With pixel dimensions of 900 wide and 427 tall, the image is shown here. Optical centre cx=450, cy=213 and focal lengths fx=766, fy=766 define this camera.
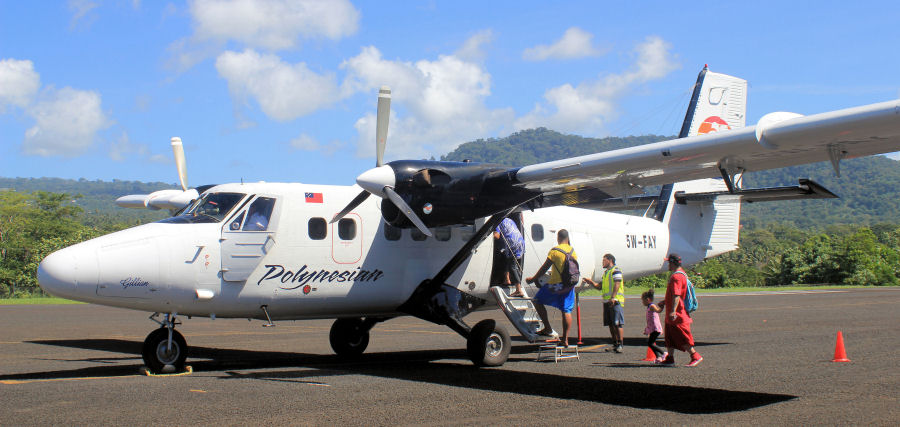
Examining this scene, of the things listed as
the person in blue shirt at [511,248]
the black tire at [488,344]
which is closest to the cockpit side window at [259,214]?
the black tire at [488,344]

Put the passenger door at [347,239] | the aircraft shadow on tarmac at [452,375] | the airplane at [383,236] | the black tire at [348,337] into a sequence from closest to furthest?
the aircraft shadow on tarmac at [452,375] → the airplane at [383,236] → the passenger door at [347,239] → the black tire at [348,337]

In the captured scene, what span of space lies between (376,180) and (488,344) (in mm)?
3107

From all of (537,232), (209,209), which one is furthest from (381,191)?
(537,232)

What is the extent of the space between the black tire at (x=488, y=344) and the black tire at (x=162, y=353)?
161 inches

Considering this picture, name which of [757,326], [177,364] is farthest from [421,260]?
[757,326]

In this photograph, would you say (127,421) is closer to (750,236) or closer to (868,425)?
(868,425)

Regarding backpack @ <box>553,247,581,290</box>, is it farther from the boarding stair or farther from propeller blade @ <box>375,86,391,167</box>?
propeller blade @ <box>375,86,391,167</box>

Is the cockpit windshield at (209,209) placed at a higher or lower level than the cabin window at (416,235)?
higher

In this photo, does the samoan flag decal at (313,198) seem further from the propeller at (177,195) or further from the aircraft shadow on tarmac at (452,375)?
the propeller at (177,195)

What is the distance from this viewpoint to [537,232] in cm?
1344

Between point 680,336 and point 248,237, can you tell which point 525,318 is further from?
point 248,237

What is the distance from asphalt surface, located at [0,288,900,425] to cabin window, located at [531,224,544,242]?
2.05 meters

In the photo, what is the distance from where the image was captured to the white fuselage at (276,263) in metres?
9.76

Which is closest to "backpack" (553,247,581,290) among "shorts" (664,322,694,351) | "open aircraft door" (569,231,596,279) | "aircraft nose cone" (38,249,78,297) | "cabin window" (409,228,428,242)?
"open aircraft door" (569,231,596,279)
